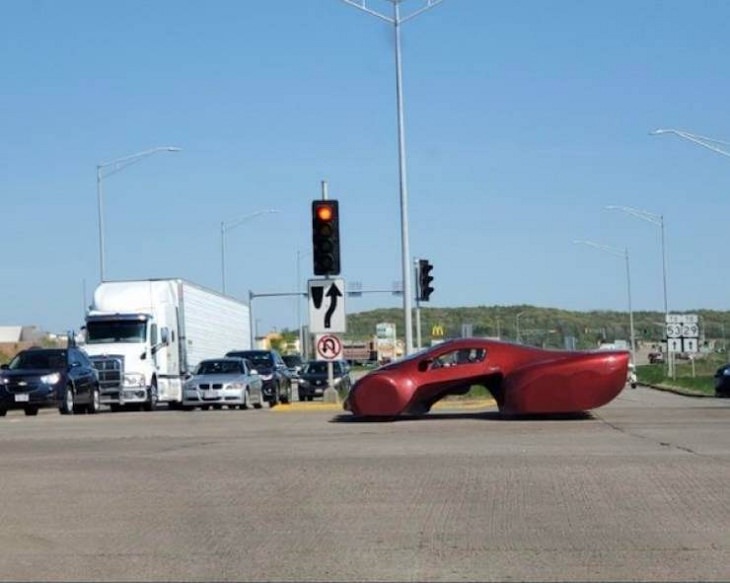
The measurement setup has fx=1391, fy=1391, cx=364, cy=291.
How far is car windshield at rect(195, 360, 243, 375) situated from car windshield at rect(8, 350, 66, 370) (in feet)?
13.4

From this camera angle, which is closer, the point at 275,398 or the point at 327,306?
the point at 327,306

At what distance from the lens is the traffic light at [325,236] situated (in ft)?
97.0

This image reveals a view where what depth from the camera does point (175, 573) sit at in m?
10.1

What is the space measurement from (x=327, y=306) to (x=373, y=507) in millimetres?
17721

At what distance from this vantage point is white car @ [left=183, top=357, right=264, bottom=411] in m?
36.2

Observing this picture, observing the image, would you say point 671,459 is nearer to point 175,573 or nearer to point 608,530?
point 608,530

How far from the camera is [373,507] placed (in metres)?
13.0

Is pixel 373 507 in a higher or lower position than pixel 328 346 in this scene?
lower

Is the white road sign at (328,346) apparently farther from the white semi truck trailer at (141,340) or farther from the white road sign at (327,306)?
the white semi truck trailer at (141,340)

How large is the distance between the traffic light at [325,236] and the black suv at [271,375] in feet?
37.1

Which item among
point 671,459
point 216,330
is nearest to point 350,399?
point 671,459

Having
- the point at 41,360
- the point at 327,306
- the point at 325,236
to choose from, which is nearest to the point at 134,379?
the point at 41,360

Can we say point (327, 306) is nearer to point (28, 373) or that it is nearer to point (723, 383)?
point (28, 373)

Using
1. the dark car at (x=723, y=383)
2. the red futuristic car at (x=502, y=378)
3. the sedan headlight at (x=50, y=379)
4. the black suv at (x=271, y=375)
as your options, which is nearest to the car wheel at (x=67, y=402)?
the sedan headlight at (x=50, y=379)
